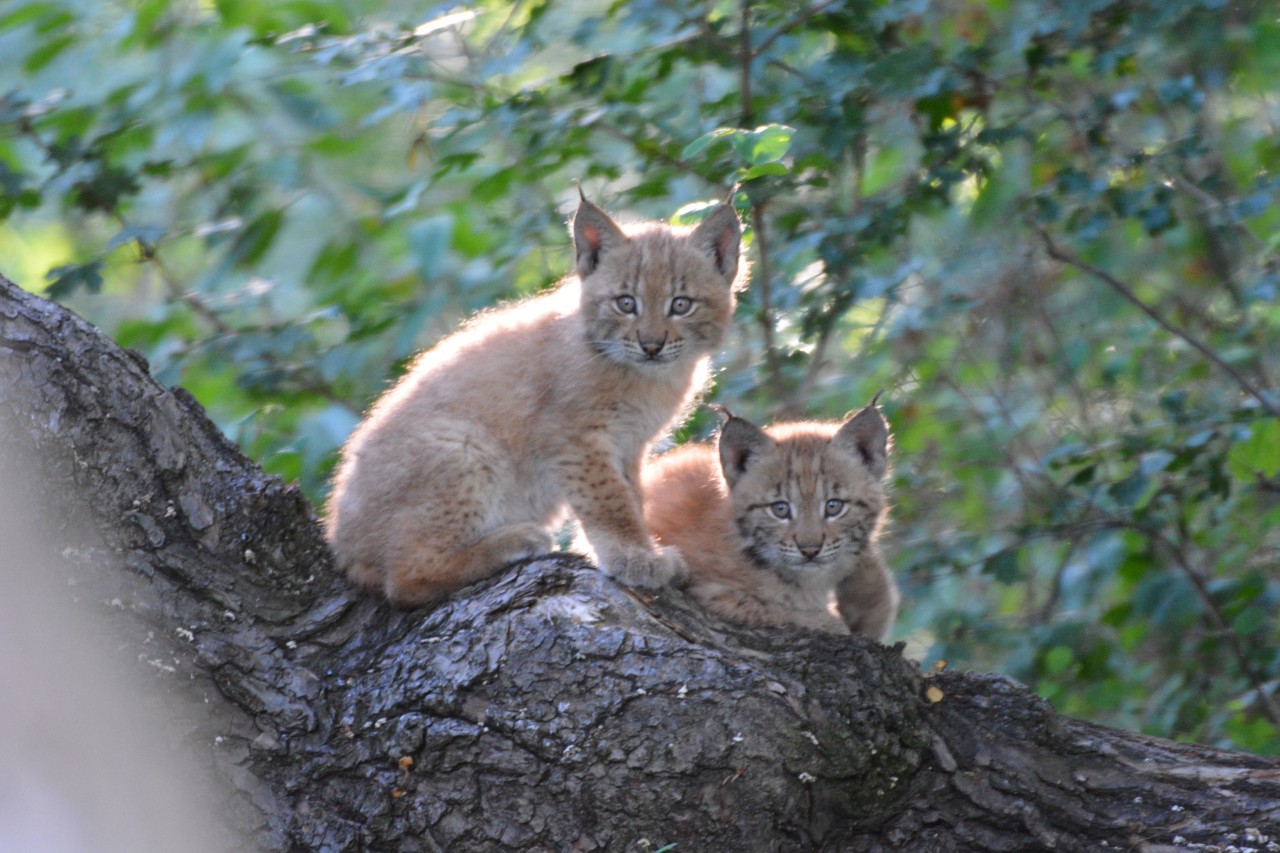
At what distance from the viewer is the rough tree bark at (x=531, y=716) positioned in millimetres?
2887

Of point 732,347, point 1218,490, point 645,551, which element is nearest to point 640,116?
point 732,347

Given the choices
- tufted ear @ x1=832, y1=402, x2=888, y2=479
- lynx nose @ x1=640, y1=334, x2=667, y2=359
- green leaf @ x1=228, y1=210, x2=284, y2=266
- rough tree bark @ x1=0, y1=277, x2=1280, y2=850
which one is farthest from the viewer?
green leaf @ x1=228, y1=210, x2=284, y2=266

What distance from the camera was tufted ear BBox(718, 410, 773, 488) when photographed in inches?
171

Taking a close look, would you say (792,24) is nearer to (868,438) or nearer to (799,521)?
(868,438)

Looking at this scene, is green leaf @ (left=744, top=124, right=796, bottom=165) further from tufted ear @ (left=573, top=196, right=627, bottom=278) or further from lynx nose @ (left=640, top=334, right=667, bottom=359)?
tufted ear @ (left=573, top=196, right=627, bottom=278)

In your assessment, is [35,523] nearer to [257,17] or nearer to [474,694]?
[474,694]

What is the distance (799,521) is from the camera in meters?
4.39

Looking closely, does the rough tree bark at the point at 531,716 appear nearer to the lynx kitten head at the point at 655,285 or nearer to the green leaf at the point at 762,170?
the green leaf at the point at 762,170

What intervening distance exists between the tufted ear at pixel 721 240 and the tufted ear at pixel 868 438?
81 centimetres

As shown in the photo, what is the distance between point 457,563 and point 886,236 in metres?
2.55

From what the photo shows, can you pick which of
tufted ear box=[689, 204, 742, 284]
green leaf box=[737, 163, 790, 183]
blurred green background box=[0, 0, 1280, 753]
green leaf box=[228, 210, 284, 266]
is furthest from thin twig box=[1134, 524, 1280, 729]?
green leaf box=[228, 210, 284, 266]

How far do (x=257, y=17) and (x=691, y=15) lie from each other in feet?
6.06

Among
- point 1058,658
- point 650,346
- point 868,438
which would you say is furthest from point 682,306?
point 1058,658

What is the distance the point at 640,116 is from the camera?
5.25m
